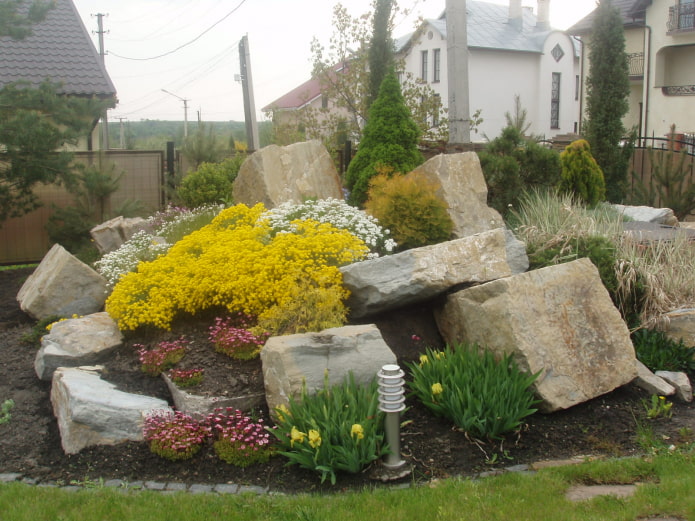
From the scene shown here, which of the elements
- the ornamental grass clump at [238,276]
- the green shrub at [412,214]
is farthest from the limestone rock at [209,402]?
the green shrub at [412,214]

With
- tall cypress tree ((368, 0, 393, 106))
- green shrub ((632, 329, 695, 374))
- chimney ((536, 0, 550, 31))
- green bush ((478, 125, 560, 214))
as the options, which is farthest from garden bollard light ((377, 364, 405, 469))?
chimney ((536, 0, 550, 31))

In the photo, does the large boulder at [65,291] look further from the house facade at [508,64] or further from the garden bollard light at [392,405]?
the house facade at [508,64]

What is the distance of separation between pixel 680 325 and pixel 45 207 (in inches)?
401

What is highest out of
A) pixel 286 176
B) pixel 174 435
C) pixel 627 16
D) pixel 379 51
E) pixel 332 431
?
pixel 627 16

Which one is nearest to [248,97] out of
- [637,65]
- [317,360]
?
[317,360]

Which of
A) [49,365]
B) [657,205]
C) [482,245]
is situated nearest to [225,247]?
[49,365]

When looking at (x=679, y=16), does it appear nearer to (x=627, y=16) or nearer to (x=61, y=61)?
(x=627, y=16)

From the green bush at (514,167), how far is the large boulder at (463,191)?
0.97m

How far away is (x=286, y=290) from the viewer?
5945mm

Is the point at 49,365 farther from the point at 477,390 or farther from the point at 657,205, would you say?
the point at 657,205

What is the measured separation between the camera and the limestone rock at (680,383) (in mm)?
5617

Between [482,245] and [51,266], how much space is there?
15.6 feet

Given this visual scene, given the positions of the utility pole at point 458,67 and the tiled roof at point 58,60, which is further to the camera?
the tiled roof at point 58,60

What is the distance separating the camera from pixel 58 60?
15.7 m
